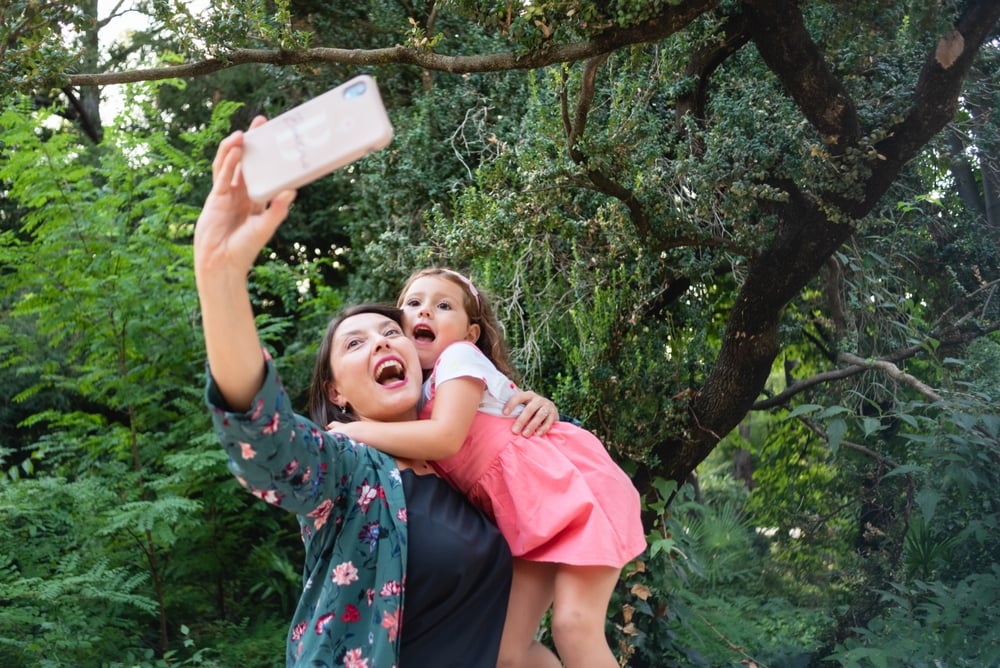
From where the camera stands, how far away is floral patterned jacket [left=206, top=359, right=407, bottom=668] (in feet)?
5.24

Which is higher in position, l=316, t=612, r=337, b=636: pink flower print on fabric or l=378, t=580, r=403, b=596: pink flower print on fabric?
l=378, t=580, r=403, b=596: pink flower print on fabric

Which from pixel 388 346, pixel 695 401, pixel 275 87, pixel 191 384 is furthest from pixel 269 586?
pixel 388 346

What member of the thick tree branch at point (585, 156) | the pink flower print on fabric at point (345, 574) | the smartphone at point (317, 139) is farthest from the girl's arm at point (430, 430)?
the thick tree branch at point (585, 156)

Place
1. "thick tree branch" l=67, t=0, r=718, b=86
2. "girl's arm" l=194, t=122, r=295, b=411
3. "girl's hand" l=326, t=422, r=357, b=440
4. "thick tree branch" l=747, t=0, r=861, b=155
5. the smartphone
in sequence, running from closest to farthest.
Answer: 1. the smartphone
2. "girl's arm" l=194, t=122, r=295, b=411
3. "girl's hand" l=326, t=422, r=357, b=440
4. "thick tree branch" l=67, t=0, r=718, b=86
5. "thick tree branch" l=747, t=0, r=861, b=155

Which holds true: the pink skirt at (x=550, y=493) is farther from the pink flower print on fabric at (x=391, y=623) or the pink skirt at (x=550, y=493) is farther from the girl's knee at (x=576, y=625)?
the pink flower print on fabric at (x=391, y=623)

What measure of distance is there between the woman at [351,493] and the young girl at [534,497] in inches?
3.0

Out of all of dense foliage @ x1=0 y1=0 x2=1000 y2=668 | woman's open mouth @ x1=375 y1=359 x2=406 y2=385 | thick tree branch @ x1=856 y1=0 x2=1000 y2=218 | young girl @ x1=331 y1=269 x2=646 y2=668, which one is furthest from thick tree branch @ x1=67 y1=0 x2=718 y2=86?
woman's open mouth @ x1=375 y1=359 x2=406 y2=385

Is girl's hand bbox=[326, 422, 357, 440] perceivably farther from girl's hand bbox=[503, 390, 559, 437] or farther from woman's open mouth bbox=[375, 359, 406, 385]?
girl's hand bbox=[503, 390, 559, 437]

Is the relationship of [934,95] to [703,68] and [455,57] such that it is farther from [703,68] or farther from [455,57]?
[455,57]

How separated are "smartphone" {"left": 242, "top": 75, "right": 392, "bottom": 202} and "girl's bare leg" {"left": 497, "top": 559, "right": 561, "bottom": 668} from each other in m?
1.04

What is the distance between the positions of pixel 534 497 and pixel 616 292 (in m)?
2.29

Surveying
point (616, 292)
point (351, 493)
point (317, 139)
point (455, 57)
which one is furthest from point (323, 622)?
point (616, 292)

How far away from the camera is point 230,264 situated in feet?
4.44

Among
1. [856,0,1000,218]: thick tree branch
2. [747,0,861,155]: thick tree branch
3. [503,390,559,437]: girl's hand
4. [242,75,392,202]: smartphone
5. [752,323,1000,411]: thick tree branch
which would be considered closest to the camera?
[242,75,392,202]: smartphone
